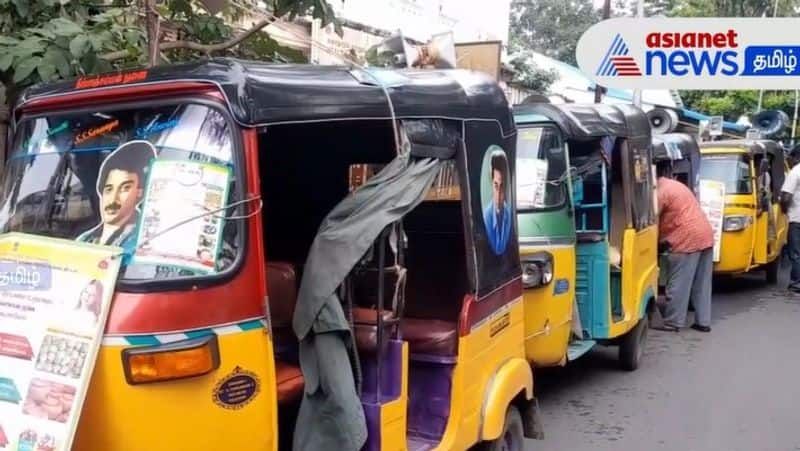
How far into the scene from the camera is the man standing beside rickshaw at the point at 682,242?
27.9ft

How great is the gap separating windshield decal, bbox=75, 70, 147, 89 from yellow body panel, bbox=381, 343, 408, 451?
1448 millimetres

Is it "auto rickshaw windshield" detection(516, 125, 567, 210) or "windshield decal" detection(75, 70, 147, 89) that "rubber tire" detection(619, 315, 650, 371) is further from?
"windshield decal" detection(75, 70, 147, 89)

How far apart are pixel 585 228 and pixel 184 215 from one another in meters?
4.92

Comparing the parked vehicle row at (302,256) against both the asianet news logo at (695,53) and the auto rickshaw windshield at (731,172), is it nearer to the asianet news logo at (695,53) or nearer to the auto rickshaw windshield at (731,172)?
the asianet news logo at (695,53)

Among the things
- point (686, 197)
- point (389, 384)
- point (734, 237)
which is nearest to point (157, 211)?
point (389, 384)

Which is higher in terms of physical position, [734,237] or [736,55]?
[736,55]

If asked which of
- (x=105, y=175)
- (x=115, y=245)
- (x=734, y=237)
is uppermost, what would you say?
(x=105, y=175)

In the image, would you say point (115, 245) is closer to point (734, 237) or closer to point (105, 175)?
point (105, 175)

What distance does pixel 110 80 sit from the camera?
302cm

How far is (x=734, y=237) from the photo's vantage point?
420 inches

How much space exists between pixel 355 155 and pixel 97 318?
83.7 inches

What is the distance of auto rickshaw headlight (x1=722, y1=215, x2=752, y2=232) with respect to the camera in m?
10.7

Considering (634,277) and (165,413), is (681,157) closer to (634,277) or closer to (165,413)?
(634,277)

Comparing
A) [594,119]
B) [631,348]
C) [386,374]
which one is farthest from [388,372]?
[631,348]
